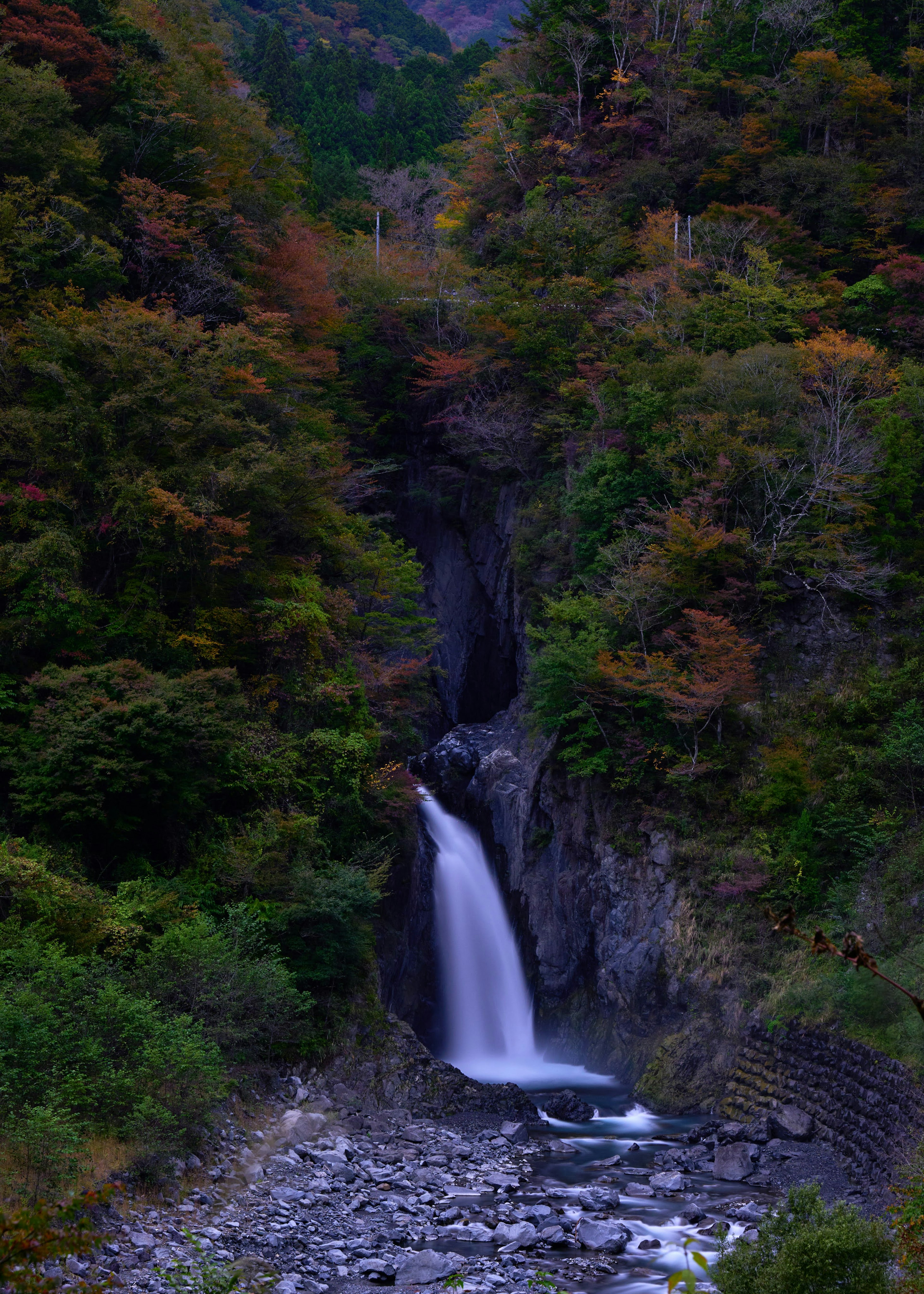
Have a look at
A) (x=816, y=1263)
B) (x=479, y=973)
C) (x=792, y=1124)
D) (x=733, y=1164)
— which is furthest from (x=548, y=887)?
(x=816, y=1263)

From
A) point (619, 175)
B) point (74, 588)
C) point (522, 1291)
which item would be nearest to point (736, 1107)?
point (522, 1291)

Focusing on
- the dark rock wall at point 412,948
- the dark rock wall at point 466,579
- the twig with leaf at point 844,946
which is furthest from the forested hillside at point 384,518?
the twig with leaf at point 844,946

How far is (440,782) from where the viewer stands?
27672mm

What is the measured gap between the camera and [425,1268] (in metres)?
11.0

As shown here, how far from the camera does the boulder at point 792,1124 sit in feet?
52.3

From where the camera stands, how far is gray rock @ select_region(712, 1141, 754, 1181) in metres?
14.7

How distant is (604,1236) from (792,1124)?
5232 millimetres

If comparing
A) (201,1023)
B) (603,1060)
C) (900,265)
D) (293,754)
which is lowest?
(603,1060)

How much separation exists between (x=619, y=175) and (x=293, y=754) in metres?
23.7

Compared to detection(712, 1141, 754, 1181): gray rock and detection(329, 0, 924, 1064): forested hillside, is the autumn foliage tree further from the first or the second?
detection(712, 1141, 754, 1181): gray rock

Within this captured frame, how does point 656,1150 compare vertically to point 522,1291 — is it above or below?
below

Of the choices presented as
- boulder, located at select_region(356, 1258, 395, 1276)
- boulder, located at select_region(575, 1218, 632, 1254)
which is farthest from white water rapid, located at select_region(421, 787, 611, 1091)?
boulder, located at select_region(356, 1258, 395, 1276)

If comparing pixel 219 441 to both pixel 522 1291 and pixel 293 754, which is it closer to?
pixel 293 754

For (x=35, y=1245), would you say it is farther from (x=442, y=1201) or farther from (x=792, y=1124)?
(x=792, y=1124)
